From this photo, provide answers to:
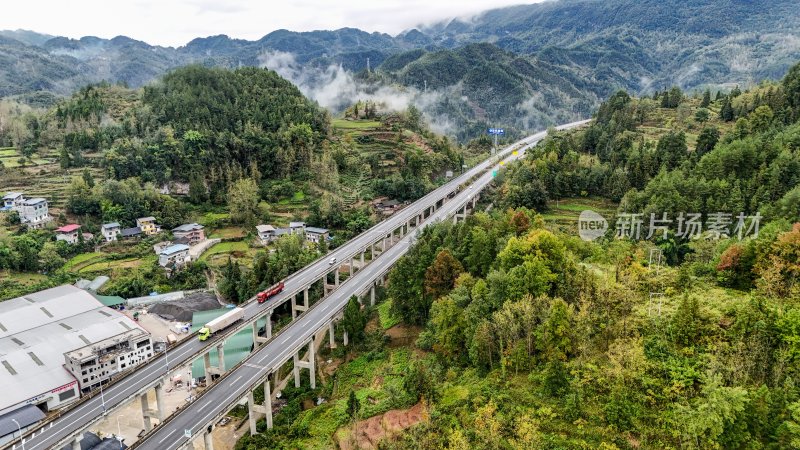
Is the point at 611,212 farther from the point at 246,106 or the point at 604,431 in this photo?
the point at 246,106

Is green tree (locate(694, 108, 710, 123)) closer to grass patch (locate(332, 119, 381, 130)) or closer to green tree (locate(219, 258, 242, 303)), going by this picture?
grass patch (locate(332, 119, 381, 130))

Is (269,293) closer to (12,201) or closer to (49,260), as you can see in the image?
(49,260)

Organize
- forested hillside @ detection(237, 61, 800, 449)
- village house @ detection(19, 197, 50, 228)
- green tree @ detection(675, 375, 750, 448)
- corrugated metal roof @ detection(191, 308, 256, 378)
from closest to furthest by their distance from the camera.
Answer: green tree @ detection(675, 375, 750, 448)
forested hillside @ detection(237, 61, 800, 449)
corrugated metal roof @ detection(191, 308, 256, 378)
village house @ detection(19, 197, 50, 228)

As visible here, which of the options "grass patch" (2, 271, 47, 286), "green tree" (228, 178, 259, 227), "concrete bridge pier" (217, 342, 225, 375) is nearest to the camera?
"concrete bridge pier" (217, 342, 225, 375)

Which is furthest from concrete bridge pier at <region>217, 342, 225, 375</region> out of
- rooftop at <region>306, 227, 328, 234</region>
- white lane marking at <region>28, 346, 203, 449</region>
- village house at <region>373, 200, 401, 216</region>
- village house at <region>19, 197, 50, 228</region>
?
village house at <region>19, 197, 50, 228</region>

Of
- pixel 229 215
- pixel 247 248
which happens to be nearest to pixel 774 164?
pixel 247 248

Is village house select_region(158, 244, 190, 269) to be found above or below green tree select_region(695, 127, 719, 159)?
below

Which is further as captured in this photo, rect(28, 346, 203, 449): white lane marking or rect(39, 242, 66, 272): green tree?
Answer: rect(39, 242, 66, 272): green tree

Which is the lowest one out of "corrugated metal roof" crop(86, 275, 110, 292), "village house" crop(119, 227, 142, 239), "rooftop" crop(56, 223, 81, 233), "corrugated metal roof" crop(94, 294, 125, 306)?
"corrugated metal roof" crop(94, 294, 125, 306)
